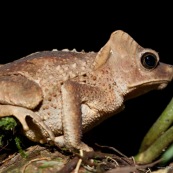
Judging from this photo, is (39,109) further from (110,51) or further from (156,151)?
(156,151)

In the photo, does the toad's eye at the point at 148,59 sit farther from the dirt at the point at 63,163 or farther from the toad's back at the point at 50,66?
the dirt at the point at 63,163

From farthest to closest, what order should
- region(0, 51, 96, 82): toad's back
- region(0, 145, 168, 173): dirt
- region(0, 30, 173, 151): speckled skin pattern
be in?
1. region(0, 51, 96, 82): toad's back
2. region(0, 30, 173, 151): speckled skin pattern
3. region(0, 145, 168, 173): dirt

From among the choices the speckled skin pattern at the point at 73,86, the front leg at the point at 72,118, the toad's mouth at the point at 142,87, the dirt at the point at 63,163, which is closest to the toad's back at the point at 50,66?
the speckled skin pattern at the point at 73,86

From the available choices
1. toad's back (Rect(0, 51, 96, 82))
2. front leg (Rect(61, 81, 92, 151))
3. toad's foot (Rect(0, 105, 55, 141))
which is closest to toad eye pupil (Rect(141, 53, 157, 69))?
toad's back (Rect(0, 51, 96, 82))

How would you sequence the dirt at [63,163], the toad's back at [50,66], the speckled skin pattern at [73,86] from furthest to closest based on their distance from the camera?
the toad's back at [50,66] < the speckled skin pattern at [73,86] < the dirt at [63,163]

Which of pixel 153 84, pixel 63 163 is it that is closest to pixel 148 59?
pixel 153 84

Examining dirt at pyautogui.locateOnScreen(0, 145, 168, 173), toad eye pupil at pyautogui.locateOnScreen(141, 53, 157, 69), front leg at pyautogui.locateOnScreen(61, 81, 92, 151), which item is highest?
toad eye pupil at pyautogui.locateOnScreen(141, 53, 157, 69)

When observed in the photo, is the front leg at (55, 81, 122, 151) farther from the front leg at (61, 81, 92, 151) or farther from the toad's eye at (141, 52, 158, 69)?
the toad's eye at (141, 52, 158, 69)

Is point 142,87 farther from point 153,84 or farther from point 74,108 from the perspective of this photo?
point 74,108
